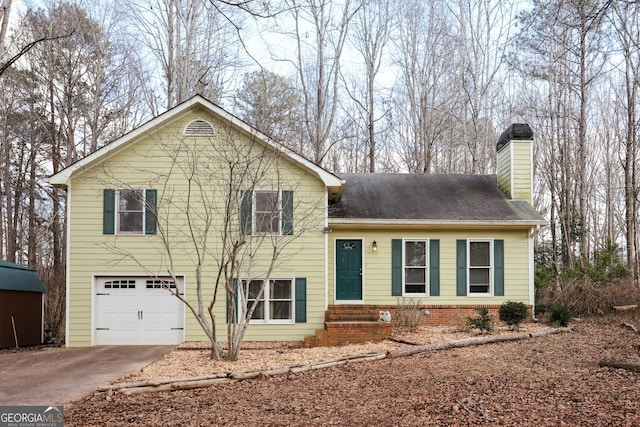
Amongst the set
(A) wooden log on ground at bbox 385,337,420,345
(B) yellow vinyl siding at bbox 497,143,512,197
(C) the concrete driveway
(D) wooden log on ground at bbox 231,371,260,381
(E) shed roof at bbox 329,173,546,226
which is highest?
(B) yellow vinyl siding at bbox 497,143,512,197

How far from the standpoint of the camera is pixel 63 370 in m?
10.7

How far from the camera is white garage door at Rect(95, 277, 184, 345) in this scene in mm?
14562

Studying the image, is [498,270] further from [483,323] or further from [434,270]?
[483,323]

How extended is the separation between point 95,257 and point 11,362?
10.6 ft

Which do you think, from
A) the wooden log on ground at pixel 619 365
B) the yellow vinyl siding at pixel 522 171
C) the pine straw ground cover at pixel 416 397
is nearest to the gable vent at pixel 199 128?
the pine straw ground cover at pixel 416 397

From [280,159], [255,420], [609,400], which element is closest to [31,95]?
[280,159]

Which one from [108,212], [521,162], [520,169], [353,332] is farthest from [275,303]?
[521,162]

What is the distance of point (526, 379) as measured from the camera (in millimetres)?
8047

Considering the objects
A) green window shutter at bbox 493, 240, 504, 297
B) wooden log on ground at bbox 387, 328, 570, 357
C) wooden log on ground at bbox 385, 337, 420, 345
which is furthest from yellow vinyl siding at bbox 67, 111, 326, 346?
green window shutter at bbox 493, 240, 504, 297

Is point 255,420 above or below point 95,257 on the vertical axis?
below

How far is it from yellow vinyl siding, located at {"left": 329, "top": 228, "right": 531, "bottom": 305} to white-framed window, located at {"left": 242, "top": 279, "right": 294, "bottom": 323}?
1409 millimetres

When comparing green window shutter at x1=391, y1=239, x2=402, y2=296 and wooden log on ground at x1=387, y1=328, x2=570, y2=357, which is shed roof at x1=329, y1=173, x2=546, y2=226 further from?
wooden log on ground at x1=387, y1=328, x2=570, y2=357

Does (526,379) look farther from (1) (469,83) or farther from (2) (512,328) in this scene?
(1) (469,83)

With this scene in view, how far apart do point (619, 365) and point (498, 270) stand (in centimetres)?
770
